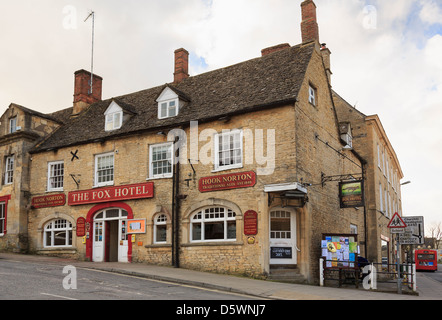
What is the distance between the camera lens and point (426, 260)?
159 feet

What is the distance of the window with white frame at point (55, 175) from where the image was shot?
82.8ft

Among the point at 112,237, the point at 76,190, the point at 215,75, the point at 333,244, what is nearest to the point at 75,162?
the point at 76,190

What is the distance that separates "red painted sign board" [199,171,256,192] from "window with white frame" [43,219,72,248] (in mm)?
8709

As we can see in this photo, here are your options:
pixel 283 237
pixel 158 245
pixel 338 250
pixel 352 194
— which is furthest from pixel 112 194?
pixel 352 194

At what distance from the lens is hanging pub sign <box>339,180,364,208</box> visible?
19.3 meters

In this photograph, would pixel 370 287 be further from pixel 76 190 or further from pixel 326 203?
pixel 76 190

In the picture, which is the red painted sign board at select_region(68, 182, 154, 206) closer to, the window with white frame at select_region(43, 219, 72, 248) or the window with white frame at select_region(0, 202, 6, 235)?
the window with white frame at select_region(43, 219, 72, 248)

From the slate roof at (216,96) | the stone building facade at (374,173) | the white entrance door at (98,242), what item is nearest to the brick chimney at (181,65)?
the slate roof at (216,96)

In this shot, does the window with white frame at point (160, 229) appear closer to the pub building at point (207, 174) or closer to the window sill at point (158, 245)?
the pub building at point (207, 174)

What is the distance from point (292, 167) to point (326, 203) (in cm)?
420

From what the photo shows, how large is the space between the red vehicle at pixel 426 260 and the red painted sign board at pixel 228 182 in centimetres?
3683

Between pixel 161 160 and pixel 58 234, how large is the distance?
25.3 ft

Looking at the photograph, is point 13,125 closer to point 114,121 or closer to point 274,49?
point 114,121

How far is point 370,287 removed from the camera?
17.4 metres
